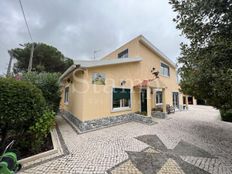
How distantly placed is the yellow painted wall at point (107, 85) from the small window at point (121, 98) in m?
0.46

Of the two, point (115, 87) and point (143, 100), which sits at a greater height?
point (115, 87)

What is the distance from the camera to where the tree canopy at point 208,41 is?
13.3ft

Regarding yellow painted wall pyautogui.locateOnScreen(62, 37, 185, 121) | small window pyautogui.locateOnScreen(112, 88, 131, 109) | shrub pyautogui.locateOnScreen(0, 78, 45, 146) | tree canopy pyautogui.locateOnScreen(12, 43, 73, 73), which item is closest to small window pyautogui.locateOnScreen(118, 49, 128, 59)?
yellow painted wall pyautogui.locateOnScreen(62, 37, 185, 121)

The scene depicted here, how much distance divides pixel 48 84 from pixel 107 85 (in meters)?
4.37

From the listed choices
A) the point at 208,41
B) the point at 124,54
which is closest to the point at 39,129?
the point at 208,41

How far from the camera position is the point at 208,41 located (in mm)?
4809

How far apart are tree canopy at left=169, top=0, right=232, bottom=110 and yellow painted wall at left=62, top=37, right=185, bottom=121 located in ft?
19.0

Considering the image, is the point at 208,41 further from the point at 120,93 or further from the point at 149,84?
the point at 120,93

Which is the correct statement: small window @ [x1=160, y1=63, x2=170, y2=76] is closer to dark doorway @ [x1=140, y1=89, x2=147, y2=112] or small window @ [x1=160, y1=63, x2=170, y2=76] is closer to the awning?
the awning

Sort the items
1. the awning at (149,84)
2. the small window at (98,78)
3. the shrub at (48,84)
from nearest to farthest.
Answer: the shrub at (48,84) < the small window at (98,78) < the awning at (149,84)

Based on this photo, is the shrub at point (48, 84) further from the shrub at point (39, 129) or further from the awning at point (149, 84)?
the awning at point (149, 84)

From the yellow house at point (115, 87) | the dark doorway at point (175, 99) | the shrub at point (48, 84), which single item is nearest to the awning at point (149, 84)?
the yellow house at point (115, 87)

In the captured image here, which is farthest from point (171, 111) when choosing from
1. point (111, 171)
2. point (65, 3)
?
point (65, 3)

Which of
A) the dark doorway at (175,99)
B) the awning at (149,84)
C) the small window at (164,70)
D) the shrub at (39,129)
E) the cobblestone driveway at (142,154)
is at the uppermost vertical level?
the small window at (164,70)
